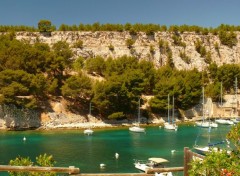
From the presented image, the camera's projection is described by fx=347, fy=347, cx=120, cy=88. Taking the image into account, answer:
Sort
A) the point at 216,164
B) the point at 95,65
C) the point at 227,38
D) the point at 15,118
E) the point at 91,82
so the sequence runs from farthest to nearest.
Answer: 1. the point at 227,38
2. the point at 95,65
3. the point at 91,82
4. the point at 15,118
5. the point at 216,164

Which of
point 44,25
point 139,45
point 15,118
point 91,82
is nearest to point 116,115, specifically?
point 91,82

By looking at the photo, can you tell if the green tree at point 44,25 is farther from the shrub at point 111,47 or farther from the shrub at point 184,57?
the shrub at point 184,57

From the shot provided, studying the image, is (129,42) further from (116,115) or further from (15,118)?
(15,118)

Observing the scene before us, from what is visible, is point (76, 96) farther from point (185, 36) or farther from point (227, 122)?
point (185, 36)

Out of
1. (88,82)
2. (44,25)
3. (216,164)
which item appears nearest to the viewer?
(216,164)

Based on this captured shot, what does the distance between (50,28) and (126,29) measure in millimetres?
18096

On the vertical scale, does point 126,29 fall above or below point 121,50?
above

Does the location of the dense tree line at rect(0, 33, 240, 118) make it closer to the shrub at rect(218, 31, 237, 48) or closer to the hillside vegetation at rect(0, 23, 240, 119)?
the hillside vegetation at rect(0, 23, 240, 119)

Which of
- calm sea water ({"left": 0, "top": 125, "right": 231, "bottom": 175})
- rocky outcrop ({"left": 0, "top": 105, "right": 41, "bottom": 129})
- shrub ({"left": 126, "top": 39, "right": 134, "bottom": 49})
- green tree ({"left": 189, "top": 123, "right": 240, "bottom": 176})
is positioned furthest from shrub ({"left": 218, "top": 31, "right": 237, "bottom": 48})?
Answer: green tree ({"left": 189, "top": 123, "right": 240, "bottom": 176})

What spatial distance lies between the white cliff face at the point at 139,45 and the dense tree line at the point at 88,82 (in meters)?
8.74

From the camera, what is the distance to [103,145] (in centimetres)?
4178

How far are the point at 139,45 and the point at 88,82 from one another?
85.0 ft

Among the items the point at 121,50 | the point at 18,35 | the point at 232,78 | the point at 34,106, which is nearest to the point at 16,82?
the point at 34,106

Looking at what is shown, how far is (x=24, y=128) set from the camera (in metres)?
56.4
